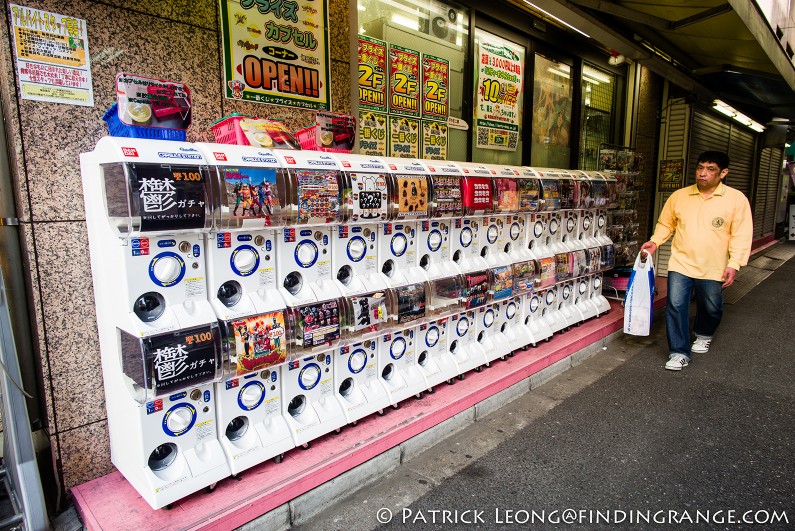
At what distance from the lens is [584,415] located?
4.06 m

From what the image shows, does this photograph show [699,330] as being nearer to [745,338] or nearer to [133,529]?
[745,338]

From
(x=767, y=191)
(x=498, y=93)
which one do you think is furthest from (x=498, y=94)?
(x=767, y=191)

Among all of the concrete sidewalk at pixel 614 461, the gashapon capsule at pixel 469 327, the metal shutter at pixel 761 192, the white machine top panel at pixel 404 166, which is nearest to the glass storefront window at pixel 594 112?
the concrete sidewalk at pixel 614 461

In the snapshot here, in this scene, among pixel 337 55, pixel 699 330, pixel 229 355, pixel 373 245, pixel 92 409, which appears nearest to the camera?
pixel 229 355

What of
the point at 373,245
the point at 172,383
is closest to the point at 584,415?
the point at 373,245

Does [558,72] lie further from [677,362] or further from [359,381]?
[359,381]

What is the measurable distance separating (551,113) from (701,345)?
3.84 metres

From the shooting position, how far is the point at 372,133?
4.86 m

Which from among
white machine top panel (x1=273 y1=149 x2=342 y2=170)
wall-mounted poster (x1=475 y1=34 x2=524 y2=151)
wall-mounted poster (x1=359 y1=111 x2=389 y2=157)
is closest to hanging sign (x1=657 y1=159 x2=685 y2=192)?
wall-mounted poster (x1=475 y1=34 x2=524 y2=151)

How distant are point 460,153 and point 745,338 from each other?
4482 mm

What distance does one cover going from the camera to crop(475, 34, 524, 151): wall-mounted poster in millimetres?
Result: 5996

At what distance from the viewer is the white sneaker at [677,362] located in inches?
201

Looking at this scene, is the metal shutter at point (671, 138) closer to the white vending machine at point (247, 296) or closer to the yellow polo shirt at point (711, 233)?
the yellow polo shirt at point (711, 233)

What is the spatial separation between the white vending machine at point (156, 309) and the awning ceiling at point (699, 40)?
3.57 metres
